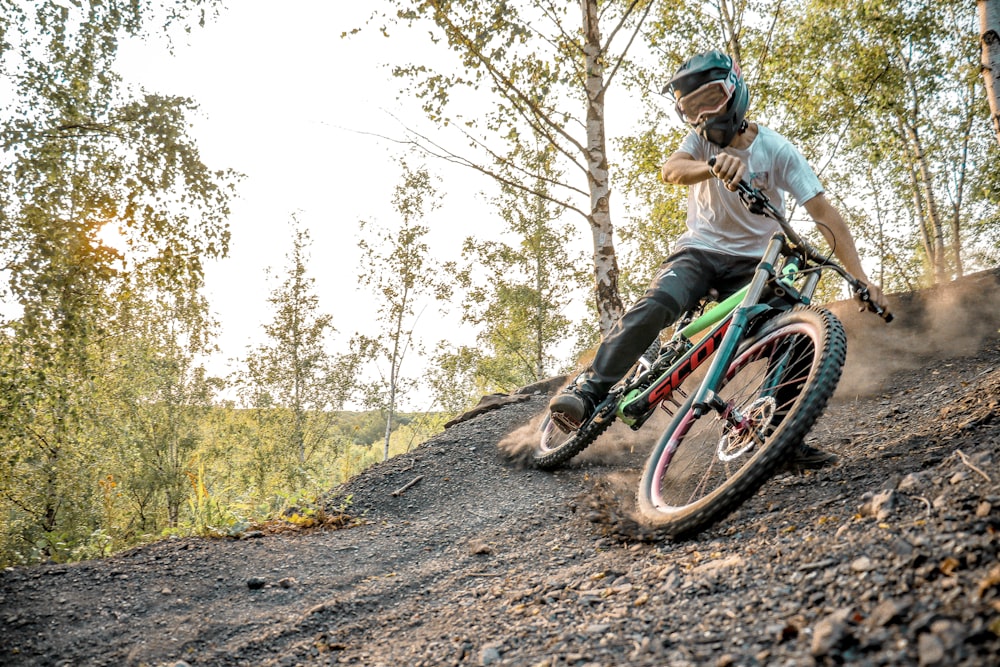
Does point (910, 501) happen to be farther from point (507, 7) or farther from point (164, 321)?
point (164, 321)

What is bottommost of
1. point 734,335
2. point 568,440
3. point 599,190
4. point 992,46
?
point 568,440

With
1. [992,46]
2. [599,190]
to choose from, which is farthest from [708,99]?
[599,190]

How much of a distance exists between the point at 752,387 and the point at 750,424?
30 centimetres

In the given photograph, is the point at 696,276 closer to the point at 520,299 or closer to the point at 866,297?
the point at 866,297

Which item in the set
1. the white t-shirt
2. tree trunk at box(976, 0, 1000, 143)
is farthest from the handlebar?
tree trunk at box(976, 0, 1000, 143)

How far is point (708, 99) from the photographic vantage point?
345cm

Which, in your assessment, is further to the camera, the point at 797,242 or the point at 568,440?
the point at 568,440

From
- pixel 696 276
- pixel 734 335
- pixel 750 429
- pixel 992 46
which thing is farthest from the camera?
pixel 992 46

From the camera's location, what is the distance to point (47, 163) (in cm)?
748

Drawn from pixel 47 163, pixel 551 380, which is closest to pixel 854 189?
pixel 551 380

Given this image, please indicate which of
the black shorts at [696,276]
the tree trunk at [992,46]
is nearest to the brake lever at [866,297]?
the black shorts at [696,276]

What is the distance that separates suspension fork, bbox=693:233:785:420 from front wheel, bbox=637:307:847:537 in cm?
7

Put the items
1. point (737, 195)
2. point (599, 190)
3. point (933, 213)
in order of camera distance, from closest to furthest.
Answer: point (737, 195) < point (599, 190) < point (933, 213)

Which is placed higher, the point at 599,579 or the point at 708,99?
the point at 708,99
